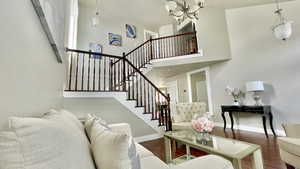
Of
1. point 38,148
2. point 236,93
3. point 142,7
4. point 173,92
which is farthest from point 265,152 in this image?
point 142,7

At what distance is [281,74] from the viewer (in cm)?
338

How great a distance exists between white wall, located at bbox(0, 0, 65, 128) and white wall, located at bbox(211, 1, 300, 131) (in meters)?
4.66

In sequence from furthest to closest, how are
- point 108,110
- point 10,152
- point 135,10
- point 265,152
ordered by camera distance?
point 135,10, point 108,110, point 265,152, point 10,152

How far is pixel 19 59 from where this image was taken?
0.75m

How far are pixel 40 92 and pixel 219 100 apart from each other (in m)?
4.88

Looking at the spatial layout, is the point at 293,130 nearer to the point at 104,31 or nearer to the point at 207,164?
the point at 207,164

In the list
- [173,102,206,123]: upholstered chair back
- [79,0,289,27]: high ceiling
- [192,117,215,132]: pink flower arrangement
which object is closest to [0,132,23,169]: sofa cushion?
[192,117,215,132]: pink flower arrangement

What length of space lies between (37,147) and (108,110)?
2.75 metres

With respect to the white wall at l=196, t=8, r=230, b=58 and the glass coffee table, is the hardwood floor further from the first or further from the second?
the white wall at l=196, t=8, r=230, b=58

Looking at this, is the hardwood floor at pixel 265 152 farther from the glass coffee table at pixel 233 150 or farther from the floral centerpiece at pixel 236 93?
the floral centerpiece at pixel 236 93

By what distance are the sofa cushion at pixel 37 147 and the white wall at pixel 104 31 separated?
4.80 meters

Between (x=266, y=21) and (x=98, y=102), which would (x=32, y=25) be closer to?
(x=98, y=102)

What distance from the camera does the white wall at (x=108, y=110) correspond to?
9.50 ft

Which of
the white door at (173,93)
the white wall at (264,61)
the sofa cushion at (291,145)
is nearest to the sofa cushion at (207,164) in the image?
the sofa cushion at (291,145)
